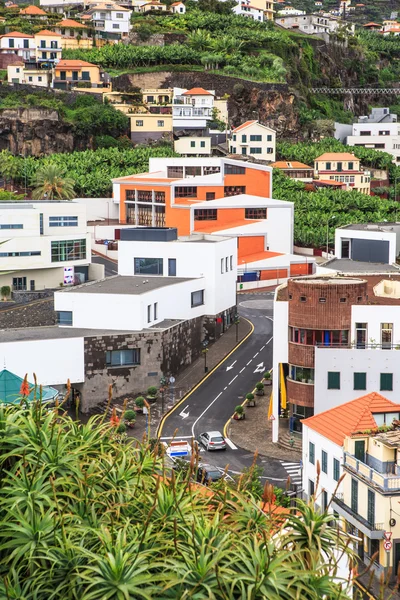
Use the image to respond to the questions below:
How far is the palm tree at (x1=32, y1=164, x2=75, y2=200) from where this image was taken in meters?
112

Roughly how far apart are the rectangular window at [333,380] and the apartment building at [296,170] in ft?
294

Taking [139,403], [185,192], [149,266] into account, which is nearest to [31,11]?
[185,192]

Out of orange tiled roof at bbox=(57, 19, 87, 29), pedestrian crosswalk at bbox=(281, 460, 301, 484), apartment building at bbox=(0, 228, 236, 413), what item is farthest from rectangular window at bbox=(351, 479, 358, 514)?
orange tiled roof at bbox=(57, 19, 87, 29)

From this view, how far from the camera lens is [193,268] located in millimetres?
75688

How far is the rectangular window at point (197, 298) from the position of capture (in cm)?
7381

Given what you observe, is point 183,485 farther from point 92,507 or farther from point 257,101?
point 257,101

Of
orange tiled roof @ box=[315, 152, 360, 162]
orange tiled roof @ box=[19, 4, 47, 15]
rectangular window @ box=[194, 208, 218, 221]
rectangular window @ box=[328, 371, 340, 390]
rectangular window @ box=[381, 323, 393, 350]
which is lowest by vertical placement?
rectangular window @ box=[328, 371, 340, 390]

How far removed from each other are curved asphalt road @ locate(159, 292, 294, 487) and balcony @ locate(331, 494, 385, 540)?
723 centimetres

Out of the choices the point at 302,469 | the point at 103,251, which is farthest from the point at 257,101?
the point at 302,469

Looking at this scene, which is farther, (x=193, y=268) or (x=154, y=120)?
(x=154, y=120)

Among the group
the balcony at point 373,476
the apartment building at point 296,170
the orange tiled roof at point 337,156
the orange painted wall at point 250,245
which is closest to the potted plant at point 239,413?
the balcony at point 373,476

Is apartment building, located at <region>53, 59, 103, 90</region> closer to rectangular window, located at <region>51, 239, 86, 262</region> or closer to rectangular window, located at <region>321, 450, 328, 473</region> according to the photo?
rectangular window, located at <region>51, 239, 86, 262</region>

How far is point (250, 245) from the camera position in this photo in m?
106

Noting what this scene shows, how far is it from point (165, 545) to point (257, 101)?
141633 mm
